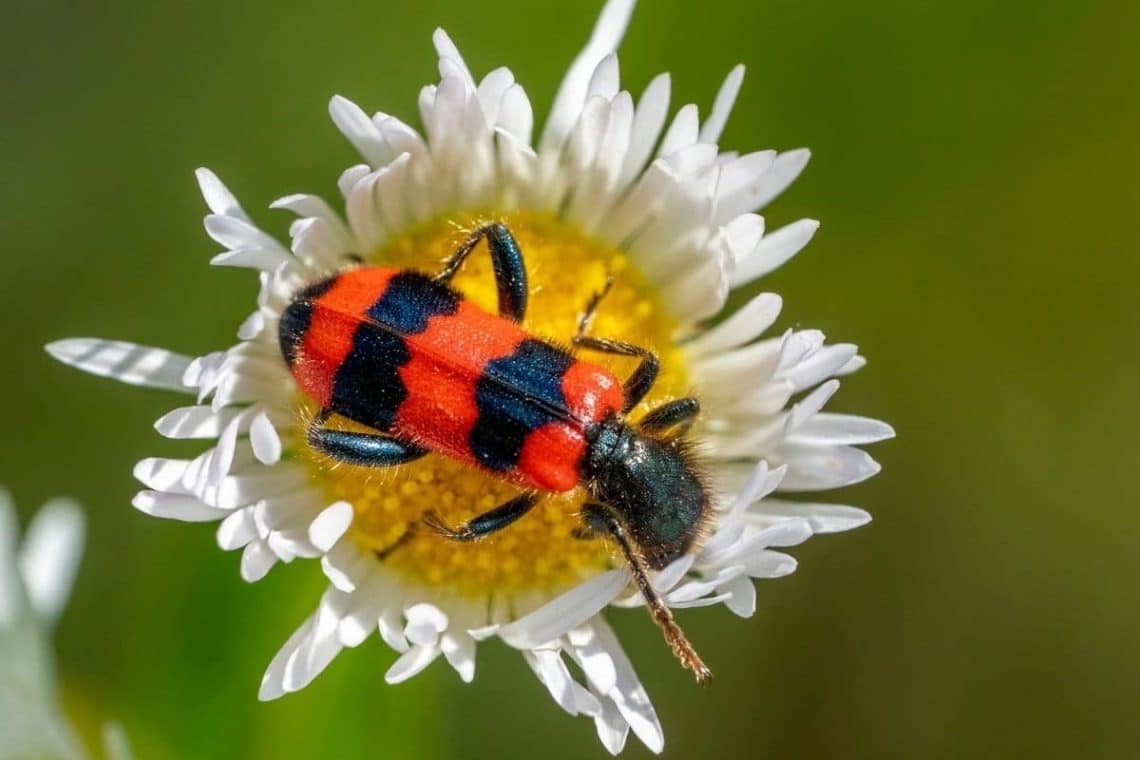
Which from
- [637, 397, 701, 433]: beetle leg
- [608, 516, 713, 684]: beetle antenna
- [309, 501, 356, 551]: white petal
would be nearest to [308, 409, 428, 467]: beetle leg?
[309, 501, 356, 551]: white petal

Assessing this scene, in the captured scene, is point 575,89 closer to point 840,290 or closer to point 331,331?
point 331,331

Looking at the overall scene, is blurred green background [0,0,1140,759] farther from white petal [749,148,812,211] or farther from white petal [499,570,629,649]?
white petal [499,570,629,649]

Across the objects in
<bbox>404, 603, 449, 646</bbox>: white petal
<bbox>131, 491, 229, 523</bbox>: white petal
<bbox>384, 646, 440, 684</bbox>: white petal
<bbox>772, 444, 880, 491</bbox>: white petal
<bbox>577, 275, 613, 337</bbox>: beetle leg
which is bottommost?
<bbox>384, 646, 440, 684</bbox>: white petal

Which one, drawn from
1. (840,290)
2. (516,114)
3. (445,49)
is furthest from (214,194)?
(840,290)

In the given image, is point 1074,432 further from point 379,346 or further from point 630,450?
point 379,346

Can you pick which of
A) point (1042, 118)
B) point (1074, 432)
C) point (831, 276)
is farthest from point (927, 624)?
point (1042, 118)

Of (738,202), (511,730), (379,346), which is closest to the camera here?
(379,346)
